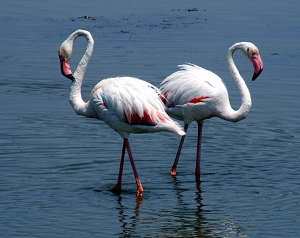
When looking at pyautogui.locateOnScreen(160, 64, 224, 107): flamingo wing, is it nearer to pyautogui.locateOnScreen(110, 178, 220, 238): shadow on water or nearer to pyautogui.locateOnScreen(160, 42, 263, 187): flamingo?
pyautogui.locateOnScreen(160, 42, 263, 187): flamingo

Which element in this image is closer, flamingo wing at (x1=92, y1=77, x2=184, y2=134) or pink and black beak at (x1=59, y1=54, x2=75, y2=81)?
flamingo wing at (x1=92, y1=77, x2=184, y2=134)

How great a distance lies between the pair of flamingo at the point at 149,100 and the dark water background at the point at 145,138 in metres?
0.54

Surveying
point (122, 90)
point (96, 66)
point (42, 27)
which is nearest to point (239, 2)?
point (42, 27)

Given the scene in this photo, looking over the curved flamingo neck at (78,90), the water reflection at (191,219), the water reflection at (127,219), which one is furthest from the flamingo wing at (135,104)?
the water reflection at (127,219)

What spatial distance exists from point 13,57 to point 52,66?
828 mm

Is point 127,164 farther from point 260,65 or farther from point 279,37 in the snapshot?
point 279,37

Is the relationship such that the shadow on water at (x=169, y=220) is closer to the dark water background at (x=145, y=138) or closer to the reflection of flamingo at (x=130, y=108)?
the dark water background at (x=145, y=138)

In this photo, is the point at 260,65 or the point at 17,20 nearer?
the point at 260,65

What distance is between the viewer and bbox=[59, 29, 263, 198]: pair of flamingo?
11.0 m

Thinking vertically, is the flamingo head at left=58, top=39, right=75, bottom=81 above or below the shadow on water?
above

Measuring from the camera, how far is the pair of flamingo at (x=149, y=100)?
1099 cm

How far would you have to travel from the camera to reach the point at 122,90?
36.3ft

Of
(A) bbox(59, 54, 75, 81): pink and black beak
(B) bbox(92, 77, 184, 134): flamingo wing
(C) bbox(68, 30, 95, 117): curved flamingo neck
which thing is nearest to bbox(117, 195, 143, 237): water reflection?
(B) bbox(92, 77, 184, 134): flamingo wing

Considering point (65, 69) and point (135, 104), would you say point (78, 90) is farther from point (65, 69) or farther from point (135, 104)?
point (135, 104)
